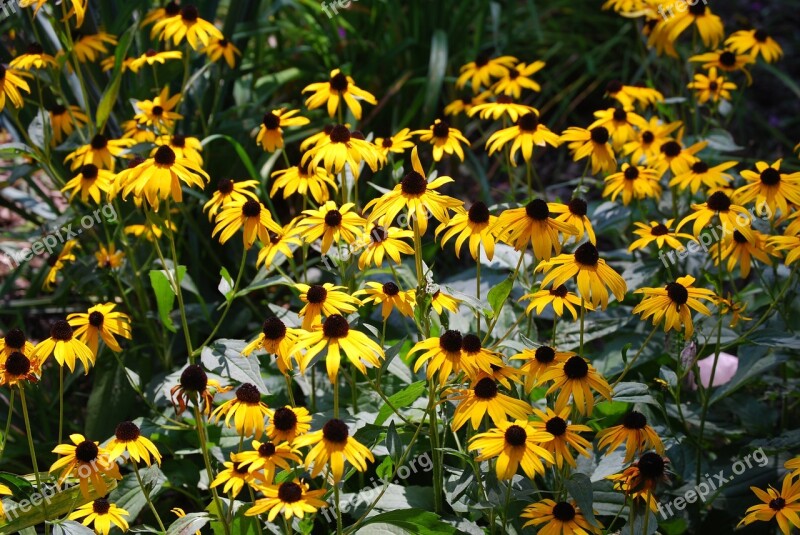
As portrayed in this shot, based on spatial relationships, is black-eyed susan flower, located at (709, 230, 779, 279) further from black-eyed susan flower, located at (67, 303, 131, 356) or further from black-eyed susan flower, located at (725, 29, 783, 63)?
black-eyed susan flower, located at (67, 303, 131, 356)

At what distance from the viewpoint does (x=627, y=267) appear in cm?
286

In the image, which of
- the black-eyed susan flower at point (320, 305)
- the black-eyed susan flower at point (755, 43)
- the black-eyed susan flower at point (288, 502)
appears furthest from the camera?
the black-eyed susan flower at point (755, 43)

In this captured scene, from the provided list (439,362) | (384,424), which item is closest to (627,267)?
(384,424)

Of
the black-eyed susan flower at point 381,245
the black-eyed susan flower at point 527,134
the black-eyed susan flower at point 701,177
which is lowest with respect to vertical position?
the black-eyed susan flower at point 701,177

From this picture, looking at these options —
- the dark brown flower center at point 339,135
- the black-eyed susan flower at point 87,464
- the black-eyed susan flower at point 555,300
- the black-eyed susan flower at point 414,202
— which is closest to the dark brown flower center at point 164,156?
the dark brown flower center at point 339,135

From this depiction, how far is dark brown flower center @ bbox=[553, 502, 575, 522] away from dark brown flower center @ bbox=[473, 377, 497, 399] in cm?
26

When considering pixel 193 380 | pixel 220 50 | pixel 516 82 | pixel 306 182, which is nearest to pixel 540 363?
pixel 193 380

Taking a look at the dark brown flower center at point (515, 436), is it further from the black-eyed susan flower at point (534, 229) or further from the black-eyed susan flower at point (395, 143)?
the black-eyed susan flower at point (395, 143)

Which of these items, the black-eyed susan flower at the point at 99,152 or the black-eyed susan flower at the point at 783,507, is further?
the black-eyed susan flower at the point at 99,152

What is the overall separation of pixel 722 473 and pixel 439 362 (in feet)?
3.21

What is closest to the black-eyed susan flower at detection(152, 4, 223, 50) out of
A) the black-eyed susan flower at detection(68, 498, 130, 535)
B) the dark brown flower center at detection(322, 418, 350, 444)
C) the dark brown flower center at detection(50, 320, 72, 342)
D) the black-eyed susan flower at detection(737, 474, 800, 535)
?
the dark brown flower center at detection(50, 320, 72, 342)

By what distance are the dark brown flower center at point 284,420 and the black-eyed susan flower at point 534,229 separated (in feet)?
1.81

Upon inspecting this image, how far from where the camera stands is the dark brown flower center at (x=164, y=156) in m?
2.14

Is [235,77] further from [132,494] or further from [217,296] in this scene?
[132,494]
